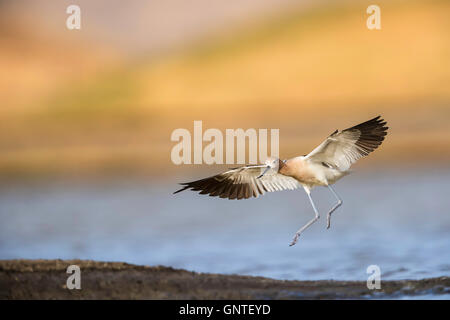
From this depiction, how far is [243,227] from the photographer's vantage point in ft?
56.0

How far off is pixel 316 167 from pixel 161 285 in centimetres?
278

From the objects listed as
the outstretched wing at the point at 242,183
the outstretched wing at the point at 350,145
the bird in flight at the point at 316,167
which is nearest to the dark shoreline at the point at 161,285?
the bird in flight at the point at 316,167

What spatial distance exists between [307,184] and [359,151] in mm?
947

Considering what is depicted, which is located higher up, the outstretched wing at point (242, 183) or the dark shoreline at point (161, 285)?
the outstretched wing at point (242, 183)

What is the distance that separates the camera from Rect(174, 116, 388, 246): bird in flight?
1068 cm

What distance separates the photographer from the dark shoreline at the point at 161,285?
380 inches

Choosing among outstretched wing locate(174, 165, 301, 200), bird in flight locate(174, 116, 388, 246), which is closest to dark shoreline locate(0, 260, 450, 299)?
bird in flight locate(174, 116, 388, 246)

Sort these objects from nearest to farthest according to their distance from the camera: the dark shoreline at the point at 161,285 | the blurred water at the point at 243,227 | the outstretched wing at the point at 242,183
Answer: the dark shoreline at the point at 161,285 → the outstretched wing at the point at 242,183 → the blurred water at the point at 243,227

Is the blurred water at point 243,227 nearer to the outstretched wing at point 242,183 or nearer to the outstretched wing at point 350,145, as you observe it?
the outstretched wing at point 242,183

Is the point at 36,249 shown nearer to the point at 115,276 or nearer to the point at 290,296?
the point at 115,276

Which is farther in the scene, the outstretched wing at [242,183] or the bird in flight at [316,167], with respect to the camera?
the outstretched wing at [242,183]

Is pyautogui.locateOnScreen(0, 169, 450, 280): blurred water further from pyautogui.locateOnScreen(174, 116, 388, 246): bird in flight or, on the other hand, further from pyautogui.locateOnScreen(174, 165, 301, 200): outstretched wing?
pyautogui.locateOnScreen(174, 116, 388, 246): bird in flight

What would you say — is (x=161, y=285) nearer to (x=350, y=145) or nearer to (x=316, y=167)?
(x=316, y=167)

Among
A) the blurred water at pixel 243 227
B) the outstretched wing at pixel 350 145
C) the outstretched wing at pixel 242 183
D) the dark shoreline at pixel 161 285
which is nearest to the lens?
the dark shoreline at pixel 161 285
